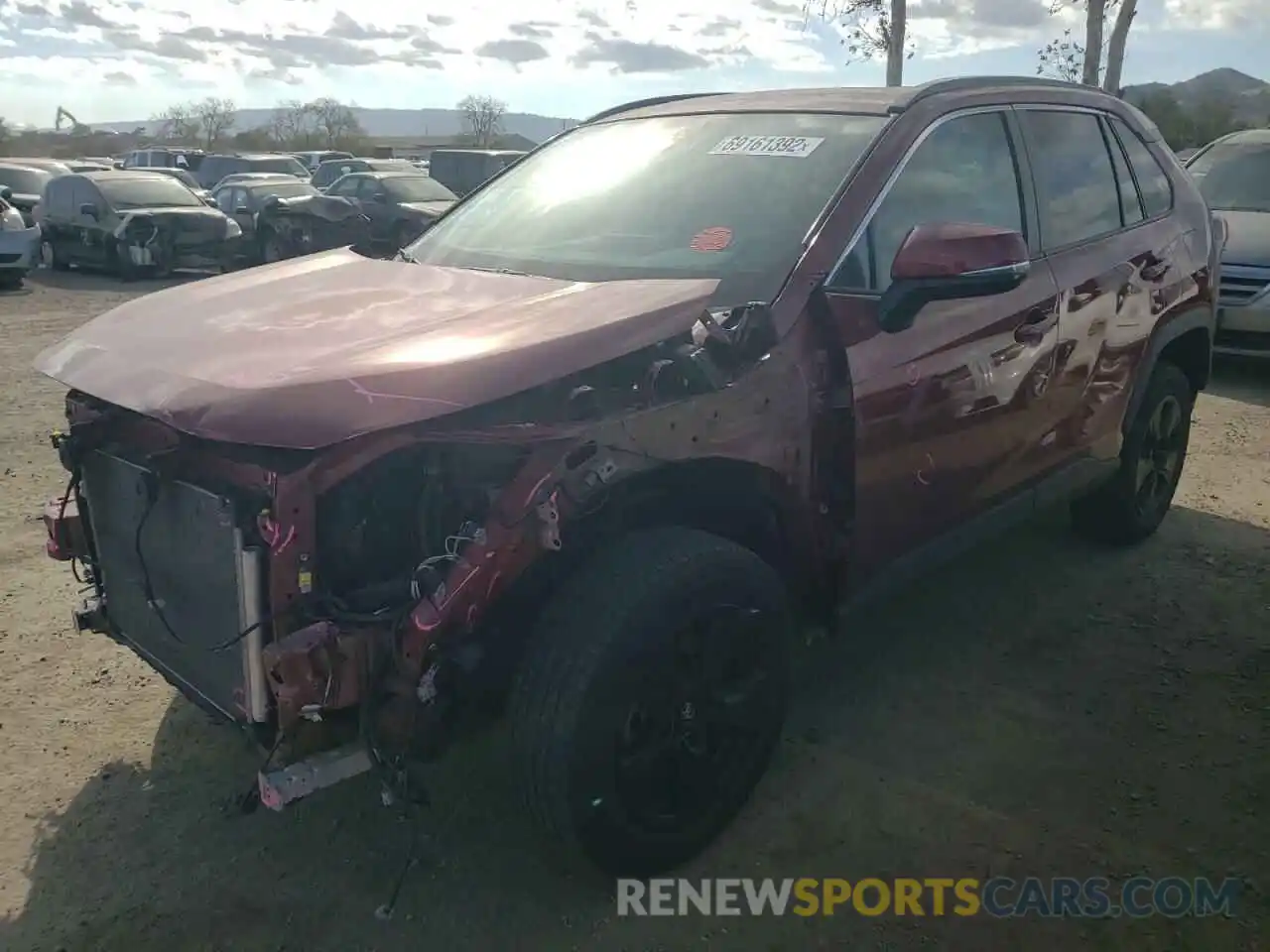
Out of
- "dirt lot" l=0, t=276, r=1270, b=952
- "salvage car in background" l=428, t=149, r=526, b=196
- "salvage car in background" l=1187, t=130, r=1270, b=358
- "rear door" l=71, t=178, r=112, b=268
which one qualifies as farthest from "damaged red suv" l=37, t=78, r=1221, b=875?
"salvage car in background" l=428, t=149, r=526, b=196

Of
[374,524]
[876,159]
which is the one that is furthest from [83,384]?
[876,159]

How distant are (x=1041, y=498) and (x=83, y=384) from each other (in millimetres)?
3111

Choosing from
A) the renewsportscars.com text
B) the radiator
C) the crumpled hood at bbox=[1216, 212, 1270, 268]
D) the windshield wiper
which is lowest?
the renewsportscars.com text

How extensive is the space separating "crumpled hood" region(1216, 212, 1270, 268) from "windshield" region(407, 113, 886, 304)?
637 cm

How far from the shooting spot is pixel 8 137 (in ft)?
204

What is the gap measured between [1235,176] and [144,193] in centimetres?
1433

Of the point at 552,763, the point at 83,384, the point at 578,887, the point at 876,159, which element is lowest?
the point at 578,887

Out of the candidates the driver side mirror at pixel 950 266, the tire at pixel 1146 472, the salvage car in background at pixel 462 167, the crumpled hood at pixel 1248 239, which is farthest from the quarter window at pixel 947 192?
the salvage car in background at pixel 462 167

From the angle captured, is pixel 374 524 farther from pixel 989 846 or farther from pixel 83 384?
pixel 989 846

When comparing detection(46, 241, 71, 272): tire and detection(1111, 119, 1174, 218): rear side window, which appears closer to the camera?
detection(1111, 119, 1174, 218): rear side window

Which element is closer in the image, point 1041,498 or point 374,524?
point 374,524

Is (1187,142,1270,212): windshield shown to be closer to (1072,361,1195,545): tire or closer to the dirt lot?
(1072,361,1195,545): tire

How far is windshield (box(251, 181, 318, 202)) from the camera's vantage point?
18.5 m

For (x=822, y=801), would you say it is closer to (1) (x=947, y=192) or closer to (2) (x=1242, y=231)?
(1) (x=947, y=192)
